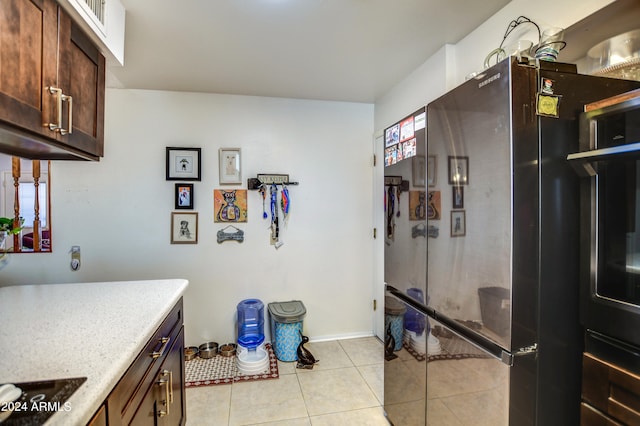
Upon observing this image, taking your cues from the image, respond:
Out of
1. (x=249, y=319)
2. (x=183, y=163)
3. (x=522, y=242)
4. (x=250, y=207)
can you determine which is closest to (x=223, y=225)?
(x=250, y=207)

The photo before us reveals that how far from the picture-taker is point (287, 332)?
282 centimetres

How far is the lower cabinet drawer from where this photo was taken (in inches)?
36.8

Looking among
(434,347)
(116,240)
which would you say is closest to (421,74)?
(434,347)

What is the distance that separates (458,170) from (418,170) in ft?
0.97

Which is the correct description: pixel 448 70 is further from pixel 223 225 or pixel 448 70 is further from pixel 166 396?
pixel 166 396

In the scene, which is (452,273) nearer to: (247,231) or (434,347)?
(434,347)

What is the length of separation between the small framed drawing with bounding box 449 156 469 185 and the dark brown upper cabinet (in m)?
1.53

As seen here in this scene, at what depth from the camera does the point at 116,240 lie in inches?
113

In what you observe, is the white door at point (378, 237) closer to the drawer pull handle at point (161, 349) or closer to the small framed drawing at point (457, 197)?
the small framed drawing at point (457, 197)

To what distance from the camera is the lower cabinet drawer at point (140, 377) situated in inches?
36.8

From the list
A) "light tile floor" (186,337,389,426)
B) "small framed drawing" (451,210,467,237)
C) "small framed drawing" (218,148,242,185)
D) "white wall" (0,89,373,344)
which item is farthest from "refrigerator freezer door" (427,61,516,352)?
"small framed drawing" (218,148,242,185)

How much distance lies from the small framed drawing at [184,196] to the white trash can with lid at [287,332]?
4.12 feet

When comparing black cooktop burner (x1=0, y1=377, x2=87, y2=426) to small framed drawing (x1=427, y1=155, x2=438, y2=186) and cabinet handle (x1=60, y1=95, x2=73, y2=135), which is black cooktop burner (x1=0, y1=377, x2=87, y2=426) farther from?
small framed drawing (x1=427, y1=155, x2=438, y2=186)

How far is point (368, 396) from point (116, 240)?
249cm
